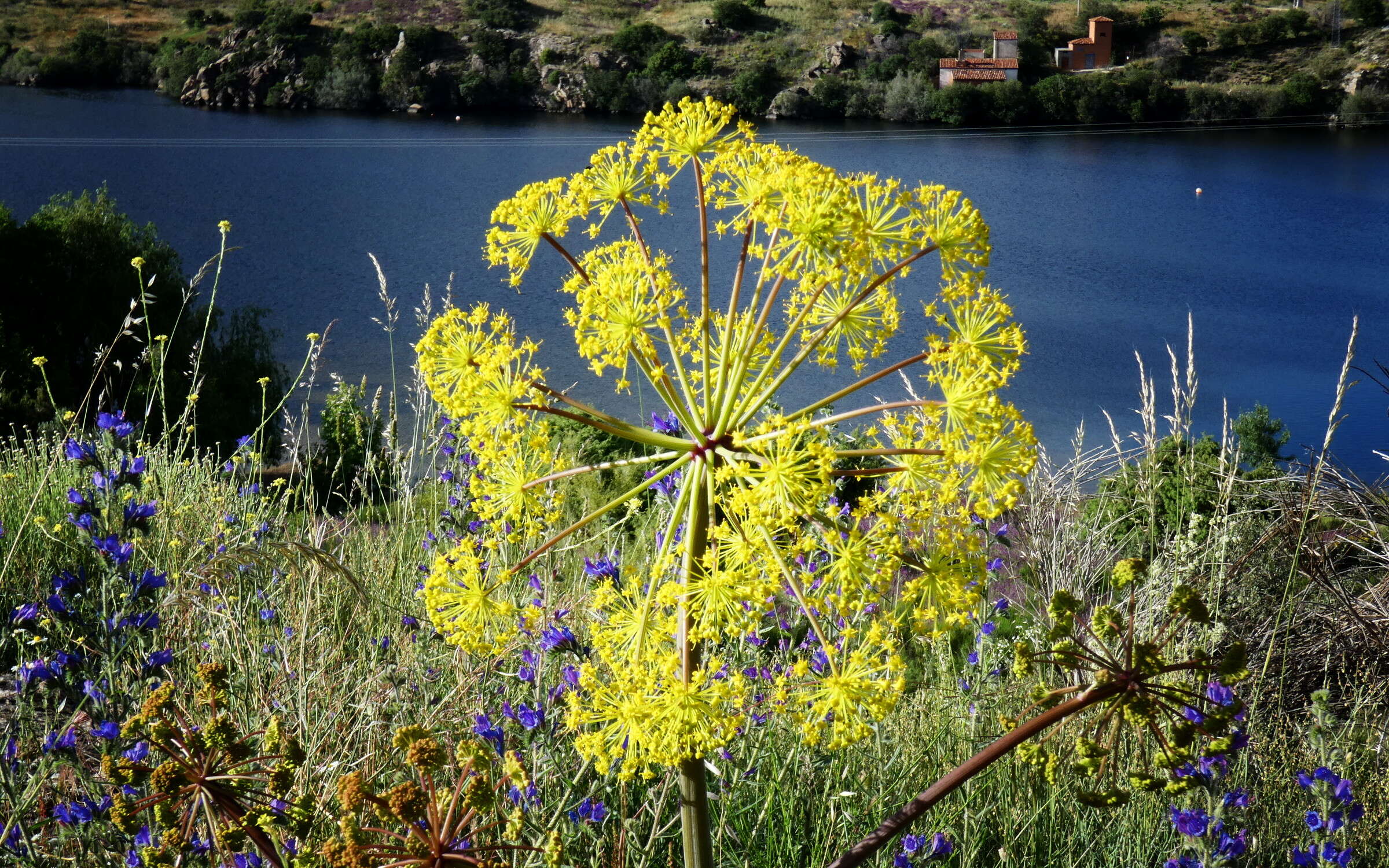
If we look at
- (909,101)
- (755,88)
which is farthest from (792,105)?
(909,101)

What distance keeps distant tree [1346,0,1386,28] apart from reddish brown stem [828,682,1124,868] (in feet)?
118

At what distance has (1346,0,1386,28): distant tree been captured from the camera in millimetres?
29422

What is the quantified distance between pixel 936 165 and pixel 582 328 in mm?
21363

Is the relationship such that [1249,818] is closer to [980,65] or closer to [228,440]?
[228,440]

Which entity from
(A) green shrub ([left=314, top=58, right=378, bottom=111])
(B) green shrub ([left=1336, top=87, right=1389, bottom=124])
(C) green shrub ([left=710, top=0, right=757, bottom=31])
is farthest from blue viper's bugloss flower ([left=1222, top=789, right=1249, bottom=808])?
(B) green shrub ([left=1336, top=87, right=1389, bottom=124])

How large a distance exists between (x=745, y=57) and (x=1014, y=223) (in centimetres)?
1232

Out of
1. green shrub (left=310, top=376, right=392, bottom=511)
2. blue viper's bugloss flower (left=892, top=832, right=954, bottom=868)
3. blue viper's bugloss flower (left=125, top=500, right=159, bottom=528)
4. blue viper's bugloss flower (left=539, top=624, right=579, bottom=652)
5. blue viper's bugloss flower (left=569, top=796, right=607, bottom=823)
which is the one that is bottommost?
green shrub (left=310, top=376, right=392, bottom=511)

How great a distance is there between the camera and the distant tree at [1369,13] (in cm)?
2942

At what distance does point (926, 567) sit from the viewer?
158cm

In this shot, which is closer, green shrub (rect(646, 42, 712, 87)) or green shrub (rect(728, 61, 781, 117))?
green shrub (rect(728, 61, 781, 117))

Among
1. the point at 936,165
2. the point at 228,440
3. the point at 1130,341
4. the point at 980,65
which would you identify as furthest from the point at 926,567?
the point at 980,65

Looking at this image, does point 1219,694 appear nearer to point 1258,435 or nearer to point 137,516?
point 137,516

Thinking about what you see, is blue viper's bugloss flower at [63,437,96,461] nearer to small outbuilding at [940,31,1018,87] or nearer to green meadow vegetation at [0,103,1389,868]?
green meadow vegetation at [0,103,1389,868]

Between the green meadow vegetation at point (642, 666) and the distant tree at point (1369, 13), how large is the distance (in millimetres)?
31543
